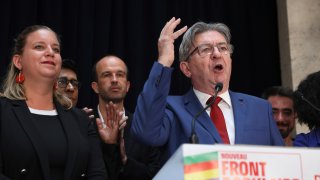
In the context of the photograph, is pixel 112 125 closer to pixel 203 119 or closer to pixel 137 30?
pixel 203 119

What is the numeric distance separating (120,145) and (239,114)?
603mm

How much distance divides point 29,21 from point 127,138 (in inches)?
59.9

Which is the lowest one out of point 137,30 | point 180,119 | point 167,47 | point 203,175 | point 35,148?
point 203,175

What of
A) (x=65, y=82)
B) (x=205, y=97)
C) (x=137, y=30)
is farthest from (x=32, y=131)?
(x=137, y=30)

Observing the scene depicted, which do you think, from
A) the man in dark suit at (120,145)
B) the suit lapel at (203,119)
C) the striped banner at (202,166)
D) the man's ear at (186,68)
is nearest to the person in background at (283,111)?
the man in dark suit at (120,145)

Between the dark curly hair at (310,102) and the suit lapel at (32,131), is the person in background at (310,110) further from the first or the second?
the suit lapel at (32,131)

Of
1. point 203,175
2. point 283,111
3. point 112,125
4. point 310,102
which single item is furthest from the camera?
point 283,111

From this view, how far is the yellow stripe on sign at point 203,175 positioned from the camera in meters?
1.06

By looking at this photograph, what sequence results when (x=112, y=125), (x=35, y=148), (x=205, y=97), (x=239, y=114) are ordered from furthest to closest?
(x=112, y=125), (x=205, y=97), (x=239, y=114), (x=35, y=148)

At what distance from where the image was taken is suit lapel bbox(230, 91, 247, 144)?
1.81 meters

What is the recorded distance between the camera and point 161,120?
1762mm

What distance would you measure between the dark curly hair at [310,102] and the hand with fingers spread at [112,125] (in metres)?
0.80

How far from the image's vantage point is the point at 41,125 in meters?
1.90

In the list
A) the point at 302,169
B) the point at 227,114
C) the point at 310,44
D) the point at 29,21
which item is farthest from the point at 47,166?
the point at 310,44
